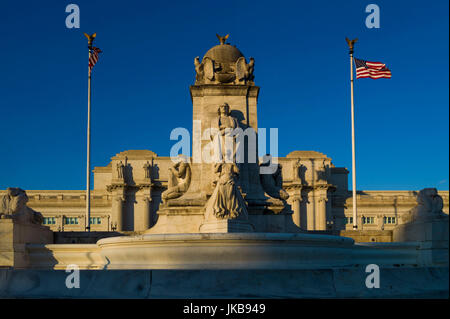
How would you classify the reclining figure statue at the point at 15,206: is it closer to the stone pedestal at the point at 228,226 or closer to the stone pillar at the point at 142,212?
the stone pedestal at the point at 228,226

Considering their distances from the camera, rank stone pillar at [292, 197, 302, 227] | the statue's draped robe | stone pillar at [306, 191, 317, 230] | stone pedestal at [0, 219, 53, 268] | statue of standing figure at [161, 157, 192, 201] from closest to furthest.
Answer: stone pedestal at [0, 219, 53, 268], the statue's draped robe, statue of standing figure at [161, 157, 192, 201], stone pillar at [292, 197, 302, 227], stone pillar at [306, 191, 317, 230]

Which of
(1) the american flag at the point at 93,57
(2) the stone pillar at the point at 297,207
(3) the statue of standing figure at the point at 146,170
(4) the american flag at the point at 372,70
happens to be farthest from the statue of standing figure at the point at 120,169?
(4) the american flag at the point at 372,70

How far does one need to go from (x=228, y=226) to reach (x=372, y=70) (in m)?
17.2

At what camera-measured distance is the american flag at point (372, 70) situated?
27.1 m

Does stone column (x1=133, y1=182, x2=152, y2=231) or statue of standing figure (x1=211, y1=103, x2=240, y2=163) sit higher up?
statue of standing figure (x1=211, y1=103, x2=240, y2=163)

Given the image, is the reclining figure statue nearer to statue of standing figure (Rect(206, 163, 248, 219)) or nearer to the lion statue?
statue of standing figure (Rect(206, 163, 248, 219))

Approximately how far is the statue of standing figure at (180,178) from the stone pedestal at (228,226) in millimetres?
3389

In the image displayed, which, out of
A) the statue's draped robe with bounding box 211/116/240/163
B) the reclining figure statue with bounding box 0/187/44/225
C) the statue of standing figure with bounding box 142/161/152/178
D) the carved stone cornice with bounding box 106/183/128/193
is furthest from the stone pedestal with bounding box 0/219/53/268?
the statue of standing figure with bounding box 142/161/152/178

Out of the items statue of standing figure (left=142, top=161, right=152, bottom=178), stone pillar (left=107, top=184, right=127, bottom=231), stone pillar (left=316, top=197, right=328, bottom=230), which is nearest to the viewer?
stone pillar (left=107, top=184, right=127, bottom=231)

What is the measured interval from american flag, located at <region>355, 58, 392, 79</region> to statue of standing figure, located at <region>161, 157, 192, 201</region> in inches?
560

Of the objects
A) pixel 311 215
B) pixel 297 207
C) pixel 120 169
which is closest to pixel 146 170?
pixel 120 169

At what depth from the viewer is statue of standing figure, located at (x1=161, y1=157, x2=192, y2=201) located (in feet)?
57.5

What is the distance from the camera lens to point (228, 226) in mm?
13992

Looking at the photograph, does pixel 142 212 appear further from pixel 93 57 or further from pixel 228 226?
pixel 228 226
